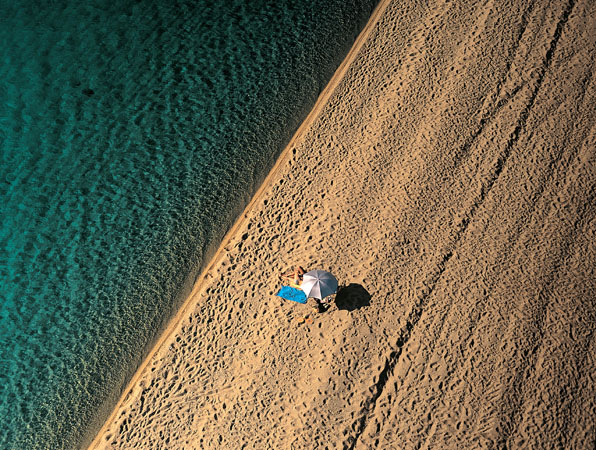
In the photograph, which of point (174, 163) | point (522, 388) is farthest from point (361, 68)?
point (522, 388)

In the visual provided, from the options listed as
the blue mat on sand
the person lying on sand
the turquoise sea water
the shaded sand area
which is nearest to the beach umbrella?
the blue mat on sand

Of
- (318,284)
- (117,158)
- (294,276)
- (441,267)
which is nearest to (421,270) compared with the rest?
(441,267)

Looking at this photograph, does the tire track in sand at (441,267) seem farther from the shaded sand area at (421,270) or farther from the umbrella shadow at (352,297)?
the umbrella shadow at (352,297)

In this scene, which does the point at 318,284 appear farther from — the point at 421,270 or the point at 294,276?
the point at 421,270

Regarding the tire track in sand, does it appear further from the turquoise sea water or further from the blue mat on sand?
the turquoise sea water

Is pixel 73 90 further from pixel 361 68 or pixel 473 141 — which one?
pixel 473 141

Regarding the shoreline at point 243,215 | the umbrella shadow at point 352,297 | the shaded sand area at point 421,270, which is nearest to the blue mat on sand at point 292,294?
the shaded sand area at point 421,270
